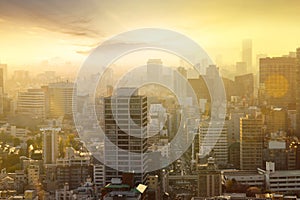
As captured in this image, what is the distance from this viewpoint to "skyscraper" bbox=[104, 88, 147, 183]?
186 inches

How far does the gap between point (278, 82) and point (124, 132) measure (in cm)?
412

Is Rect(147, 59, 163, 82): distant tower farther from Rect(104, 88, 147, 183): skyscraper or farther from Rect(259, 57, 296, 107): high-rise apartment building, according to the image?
Rect(259, 57, 296, 107): high-rise apartment building


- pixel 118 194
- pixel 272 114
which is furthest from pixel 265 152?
pixel 118 194

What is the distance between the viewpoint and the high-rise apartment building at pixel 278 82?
24.2ft

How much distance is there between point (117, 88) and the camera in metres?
4.90

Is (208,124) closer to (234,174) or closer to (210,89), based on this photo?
(210,89)

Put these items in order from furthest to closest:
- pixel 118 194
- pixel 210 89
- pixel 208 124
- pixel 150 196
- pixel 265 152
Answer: pixel 210 89 → pixel 208 124 → pixel 265 152 → pixel 150 196 → pixel 118 194

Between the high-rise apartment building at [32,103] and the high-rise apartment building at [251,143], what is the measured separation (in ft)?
10.0

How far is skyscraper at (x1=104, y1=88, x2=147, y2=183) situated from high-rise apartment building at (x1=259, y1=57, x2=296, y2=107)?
9.77ft

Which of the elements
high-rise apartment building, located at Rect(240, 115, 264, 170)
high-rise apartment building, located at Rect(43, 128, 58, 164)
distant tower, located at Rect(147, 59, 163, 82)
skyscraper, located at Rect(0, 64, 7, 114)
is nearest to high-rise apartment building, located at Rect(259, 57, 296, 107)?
high-rise apartment building, located at Rect(240, 115, 264, 170)

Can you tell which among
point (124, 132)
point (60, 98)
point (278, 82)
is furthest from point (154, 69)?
point (278, 82)

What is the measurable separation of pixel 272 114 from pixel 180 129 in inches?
60.1

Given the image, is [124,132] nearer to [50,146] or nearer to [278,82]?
[50,146]

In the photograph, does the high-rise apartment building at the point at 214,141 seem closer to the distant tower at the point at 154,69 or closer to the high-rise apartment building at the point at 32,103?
the distant tower at the point at 154,69
